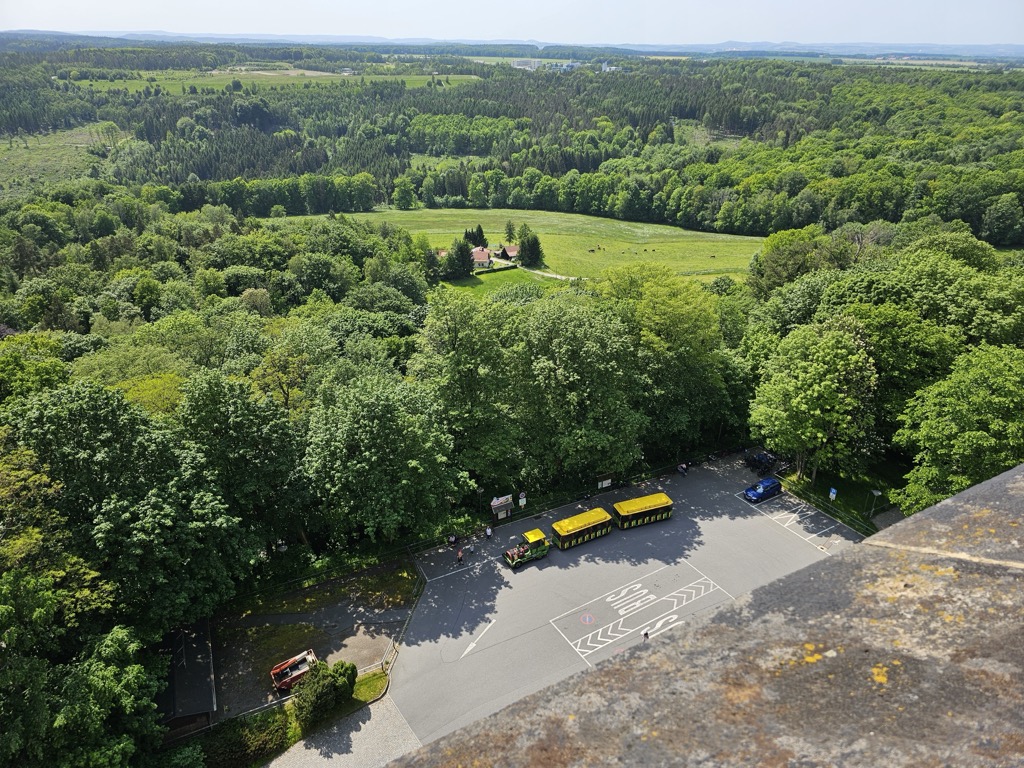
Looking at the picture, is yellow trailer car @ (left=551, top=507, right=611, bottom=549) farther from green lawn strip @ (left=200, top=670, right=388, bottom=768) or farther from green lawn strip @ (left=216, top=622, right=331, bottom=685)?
green lawn strip @ (left=216, top=622, right=331, bottom=685)

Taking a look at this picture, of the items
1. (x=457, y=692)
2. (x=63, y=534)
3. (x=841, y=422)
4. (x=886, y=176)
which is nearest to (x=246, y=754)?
(x=457, y=692)

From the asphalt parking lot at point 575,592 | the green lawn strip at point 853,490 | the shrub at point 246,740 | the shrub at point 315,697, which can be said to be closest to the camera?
the shrub at point 246,740

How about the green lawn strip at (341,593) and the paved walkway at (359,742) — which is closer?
the paved walkway at (359,742)

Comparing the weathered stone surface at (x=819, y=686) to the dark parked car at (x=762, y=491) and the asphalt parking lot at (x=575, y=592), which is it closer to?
the asphalt parking lot at (x=575, y=592)

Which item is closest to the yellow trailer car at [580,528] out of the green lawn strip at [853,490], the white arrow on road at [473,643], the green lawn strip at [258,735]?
the white arrow on road at [473,643]

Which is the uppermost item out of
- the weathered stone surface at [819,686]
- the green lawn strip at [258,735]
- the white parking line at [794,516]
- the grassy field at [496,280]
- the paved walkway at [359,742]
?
the weathered stone surface at [819,686]

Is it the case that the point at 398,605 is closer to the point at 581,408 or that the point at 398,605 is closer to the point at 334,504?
the point at 334,504

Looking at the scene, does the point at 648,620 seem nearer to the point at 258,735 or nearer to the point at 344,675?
the point at 344,675

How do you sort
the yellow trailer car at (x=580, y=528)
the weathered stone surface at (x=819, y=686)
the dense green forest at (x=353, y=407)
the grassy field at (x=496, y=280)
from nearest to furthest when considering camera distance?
1. the weathered stone surface at (x=819, y=686)
2. the dense green forest at (x=353, y=407)
3. the yellow trailer car at (x=580, y=528)
4. the grassy field at (x=496, y=280)
